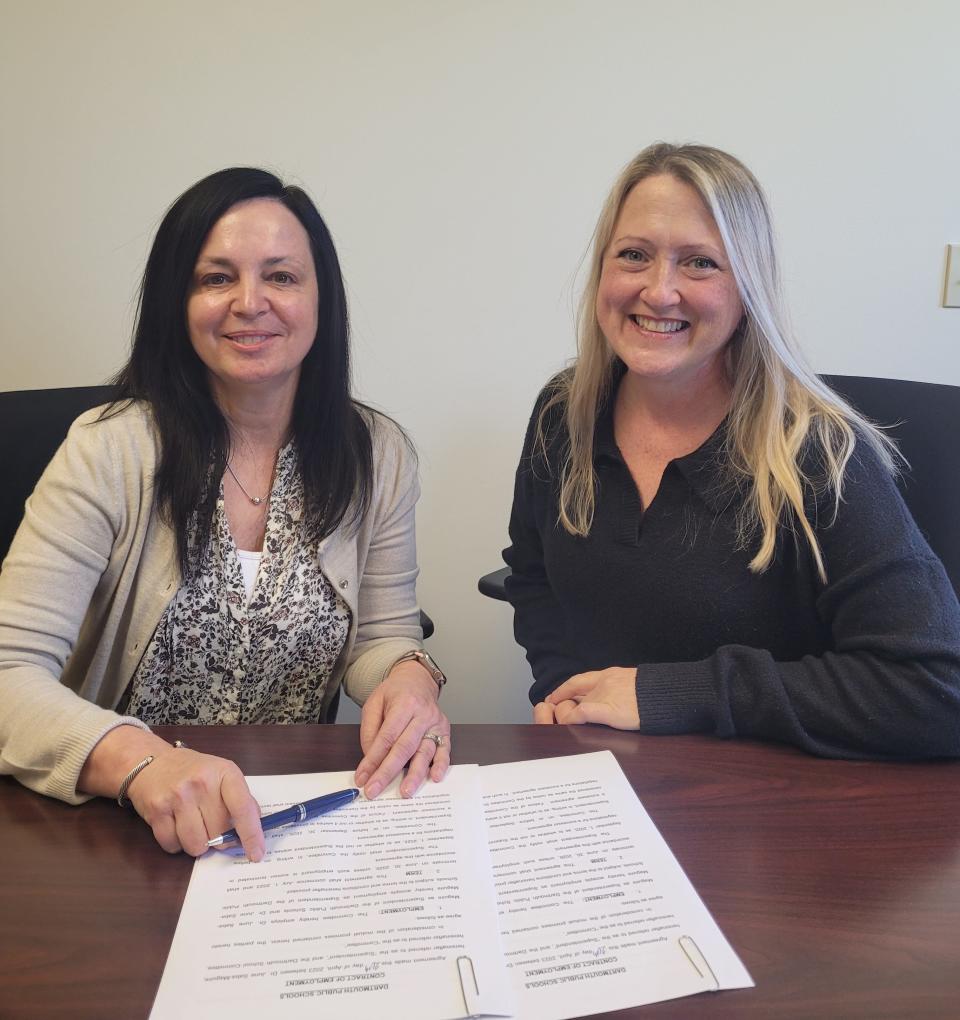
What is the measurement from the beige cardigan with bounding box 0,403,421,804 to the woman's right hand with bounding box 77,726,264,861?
3 centimetres

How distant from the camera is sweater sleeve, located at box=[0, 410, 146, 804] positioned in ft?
2.96

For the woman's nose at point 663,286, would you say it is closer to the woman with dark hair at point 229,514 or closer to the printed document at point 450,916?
the woman with dark hair at point 229,514

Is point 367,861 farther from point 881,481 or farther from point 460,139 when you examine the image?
point 460,139

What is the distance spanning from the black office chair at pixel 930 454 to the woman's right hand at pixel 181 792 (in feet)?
3.32

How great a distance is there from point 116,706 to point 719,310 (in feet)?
3.30

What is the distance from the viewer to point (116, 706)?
1.29m

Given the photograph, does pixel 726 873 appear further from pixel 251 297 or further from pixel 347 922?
pixel 251 297

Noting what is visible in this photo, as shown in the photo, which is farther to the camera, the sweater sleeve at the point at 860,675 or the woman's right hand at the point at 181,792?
the sweater sleeve at the point at 860,675

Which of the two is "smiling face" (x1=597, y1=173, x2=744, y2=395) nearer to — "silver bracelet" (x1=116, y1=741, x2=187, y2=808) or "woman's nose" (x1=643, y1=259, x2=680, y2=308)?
"woman's nose" (x1=643, y1=259, x2=680, y2=308)

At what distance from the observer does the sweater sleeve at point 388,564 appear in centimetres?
140

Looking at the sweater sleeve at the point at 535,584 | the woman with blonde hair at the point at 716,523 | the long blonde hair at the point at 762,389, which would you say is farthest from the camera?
the sweater sleeve at the point at 535,584

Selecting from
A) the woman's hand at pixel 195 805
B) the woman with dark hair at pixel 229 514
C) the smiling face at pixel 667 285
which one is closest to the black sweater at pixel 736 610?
the smiling face at pixel 667 285

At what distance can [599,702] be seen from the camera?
1.05m

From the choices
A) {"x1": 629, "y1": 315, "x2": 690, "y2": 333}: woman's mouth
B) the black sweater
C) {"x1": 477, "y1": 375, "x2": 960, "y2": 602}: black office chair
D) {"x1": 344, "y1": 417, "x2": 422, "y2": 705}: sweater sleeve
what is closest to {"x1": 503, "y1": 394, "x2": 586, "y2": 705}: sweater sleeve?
the black sweater
